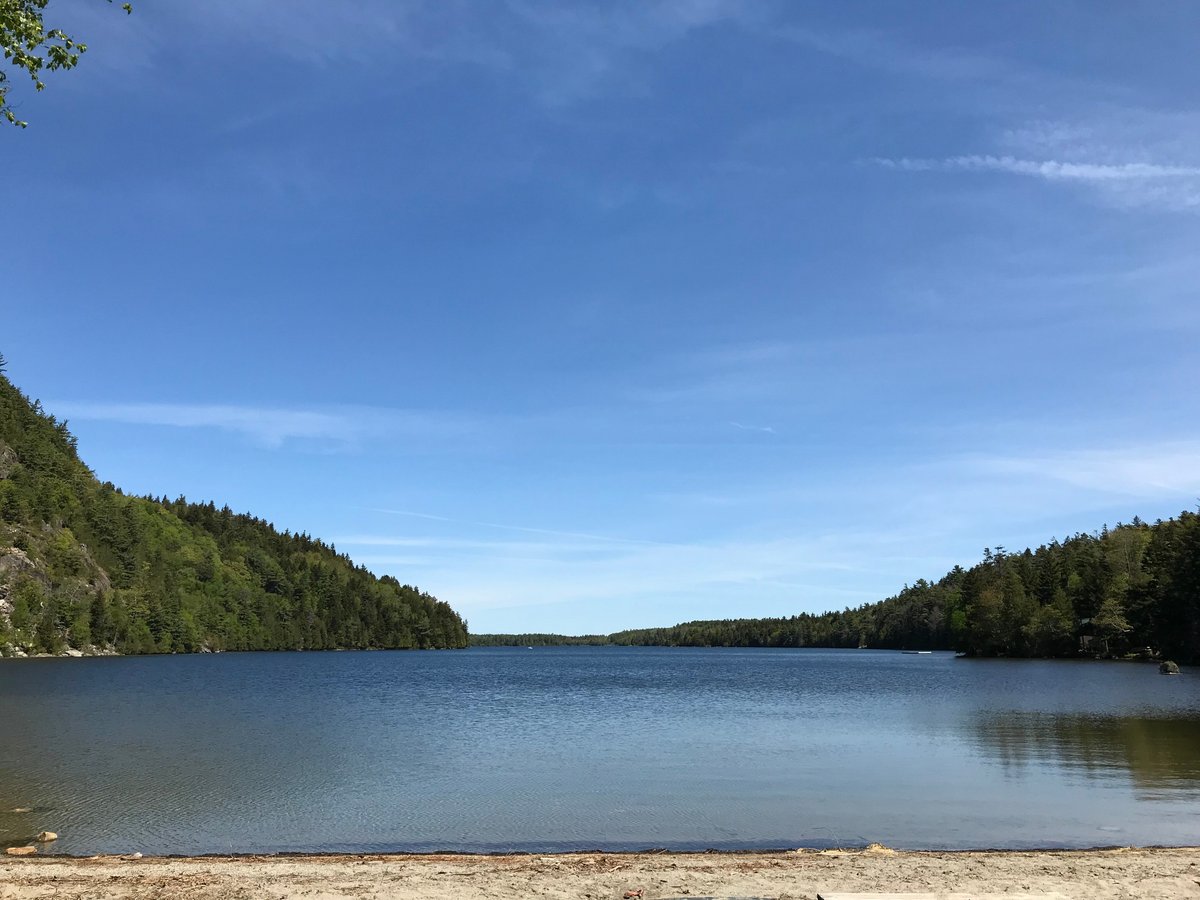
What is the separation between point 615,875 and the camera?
1616cm

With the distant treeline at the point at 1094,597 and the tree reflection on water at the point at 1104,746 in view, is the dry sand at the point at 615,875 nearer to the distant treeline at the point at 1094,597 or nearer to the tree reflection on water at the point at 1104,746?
the tree reflection on water at the point at 1104,746

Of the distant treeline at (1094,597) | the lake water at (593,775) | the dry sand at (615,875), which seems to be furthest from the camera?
the distant treeline at (1094,597)

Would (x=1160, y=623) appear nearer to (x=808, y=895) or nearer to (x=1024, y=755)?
(x=1024, y=755)

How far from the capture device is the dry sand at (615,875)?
14.4 meters

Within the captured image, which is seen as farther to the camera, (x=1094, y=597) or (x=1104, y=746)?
(x=1094, y=597)

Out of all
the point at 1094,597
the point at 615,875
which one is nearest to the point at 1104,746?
the point at 615,875

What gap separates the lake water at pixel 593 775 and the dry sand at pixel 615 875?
2.52 meters

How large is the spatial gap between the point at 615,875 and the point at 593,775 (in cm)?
1525

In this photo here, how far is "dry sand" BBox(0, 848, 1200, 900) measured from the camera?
14.4 metres

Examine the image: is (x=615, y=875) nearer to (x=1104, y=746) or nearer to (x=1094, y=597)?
(x=1104, y=746)

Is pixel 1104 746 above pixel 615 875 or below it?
below

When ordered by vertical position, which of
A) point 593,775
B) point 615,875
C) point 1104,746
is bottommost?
point 1104,746

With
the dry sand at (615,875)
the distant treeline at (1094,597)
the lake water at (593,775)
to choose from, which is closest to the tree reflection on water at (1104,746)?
the lake water at (593,775)

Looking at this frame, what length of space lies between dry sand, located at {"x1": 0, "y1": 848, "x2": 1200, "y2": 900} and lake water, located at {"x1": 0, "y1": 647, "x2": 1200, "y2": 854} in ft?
8.26
